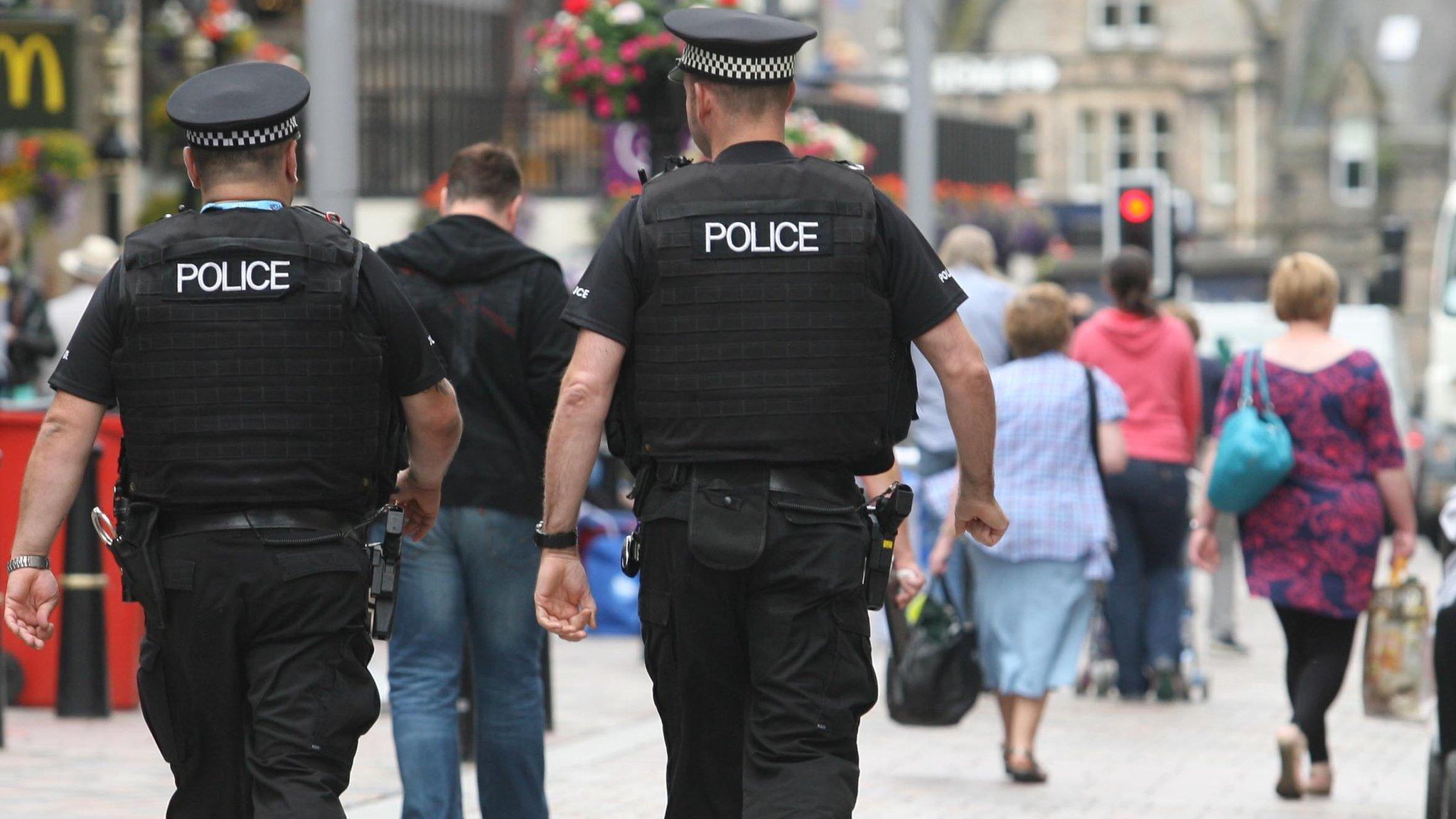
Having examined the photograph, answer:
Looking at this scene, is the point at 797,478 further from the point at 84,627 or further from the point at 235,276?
the point at 84,627

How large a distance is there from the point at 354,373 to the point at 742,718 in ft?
3.38

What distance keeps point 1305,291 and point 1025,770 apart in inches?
73.4

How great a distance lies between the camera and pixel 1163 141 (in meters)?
65.9

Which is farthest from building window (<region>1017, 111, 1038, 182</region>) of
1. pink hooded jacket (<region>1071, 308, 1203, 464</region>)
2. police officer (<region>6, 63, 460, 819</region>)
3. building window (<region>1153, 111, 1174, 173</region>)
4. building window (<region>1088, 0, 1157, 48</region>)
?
police officer (<region>6, 63, 460, 819</region>)

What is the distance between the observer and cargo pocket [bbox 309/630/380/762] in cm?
454

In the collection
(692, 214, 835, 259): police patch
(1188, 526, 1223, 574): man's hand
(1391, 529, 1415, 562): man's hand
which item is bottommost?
(1188, 526, 1223, 574): man's hand

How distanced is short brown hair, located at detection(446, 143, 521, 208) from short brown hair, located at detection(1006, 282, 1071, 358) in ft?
8.77

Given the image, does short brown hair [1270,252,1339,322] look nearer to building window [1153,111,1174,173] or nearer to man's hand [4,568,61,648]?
man's hand [4,568,61,648]

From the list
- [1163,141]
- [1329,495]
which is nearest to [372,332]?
[1329,495]

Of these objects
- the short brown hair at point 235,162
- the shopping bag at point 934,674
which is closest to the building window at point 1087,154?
the shopping bag at point 934,674

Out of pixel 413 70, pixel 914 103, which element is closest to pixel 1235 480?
pixel 914 103

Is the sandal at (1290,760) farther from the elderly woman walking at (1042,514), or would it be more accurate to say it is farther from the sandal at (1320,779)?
the elderly woman walking at (1042,514)

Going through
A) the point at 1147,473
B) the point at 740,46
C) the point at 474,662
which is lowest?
the point at 1147,473

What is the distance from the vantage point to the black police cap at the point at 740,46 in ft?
15.3
